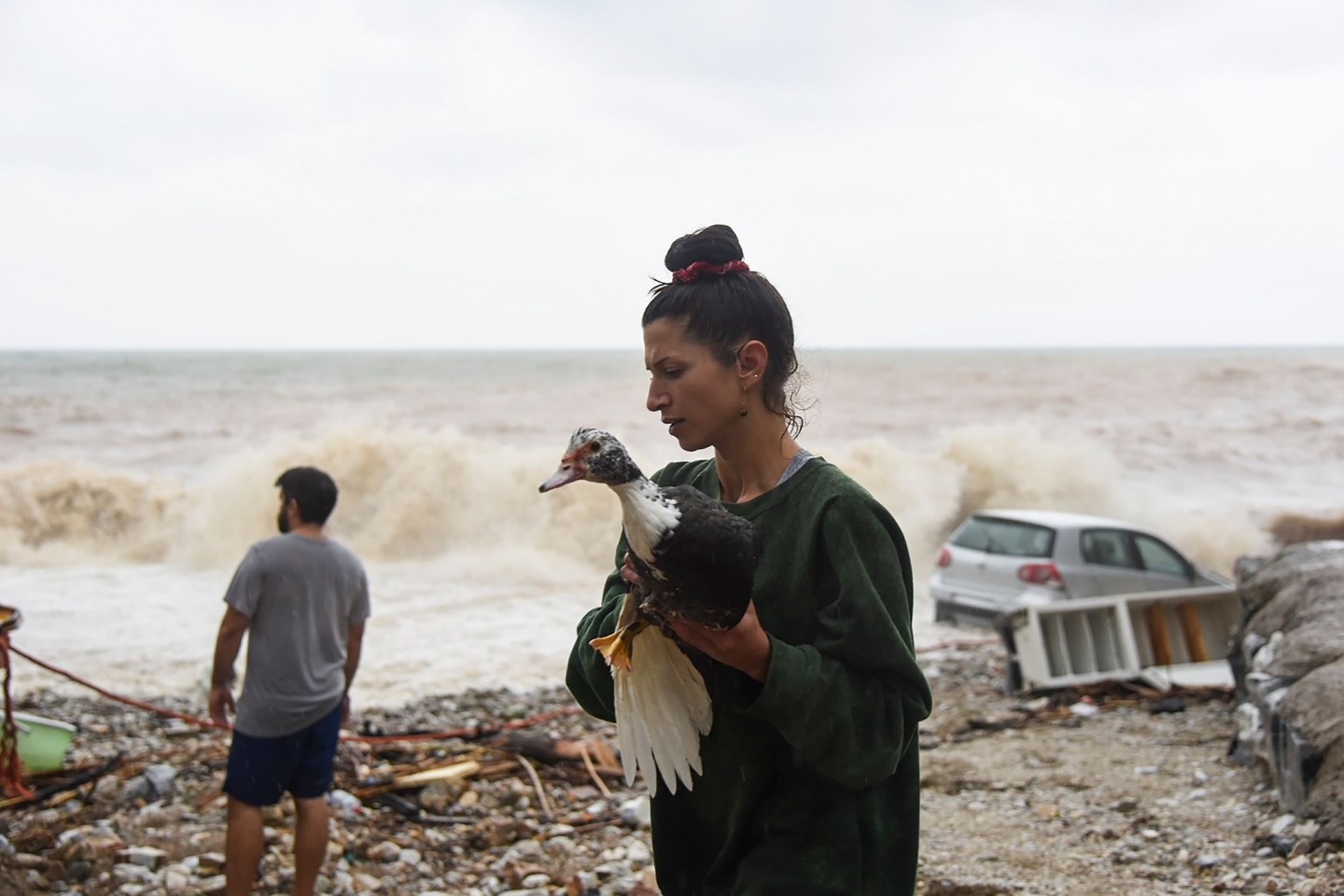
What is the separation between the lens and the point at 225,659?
471 centimetres

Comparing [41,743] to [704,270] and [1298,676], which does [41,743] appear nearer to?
[704,270]

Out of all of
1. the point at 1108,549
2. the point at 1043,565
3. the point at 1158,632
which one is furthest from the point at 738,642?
the point at 1108,549

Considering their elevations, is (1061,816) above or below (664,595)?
below

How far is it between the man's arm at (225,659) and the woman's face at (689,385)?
330 centimetres

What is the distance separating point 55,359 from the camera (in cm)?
5912

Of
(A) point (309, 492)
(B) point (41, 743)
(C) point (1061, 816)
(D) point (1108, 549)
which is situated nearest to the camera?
(A) point (309, 492)

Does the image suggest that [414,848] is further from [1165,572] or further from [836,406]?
[836,406]

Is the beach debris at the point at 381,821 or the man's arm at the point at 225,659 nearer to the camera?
the man's arm at the point at 225,659

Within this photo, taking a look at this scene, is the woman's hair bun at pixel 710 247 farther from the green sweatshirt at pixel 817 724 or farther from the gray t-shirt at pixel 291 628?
the gray t-shirt at pixel 291 628

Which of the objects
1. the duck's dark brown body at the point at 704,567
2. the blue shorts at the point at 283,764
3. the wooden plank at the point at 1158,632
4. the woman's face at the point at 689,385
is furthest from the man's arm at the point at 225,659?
the wooden plank at the point at 1158,632

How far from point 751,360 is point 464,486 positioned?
61.9ft

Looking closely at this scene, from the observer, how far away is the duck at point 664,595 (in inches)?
63.0

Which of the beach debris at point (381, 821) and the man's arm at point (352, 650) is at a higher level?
the man's arm at point (352, 650)

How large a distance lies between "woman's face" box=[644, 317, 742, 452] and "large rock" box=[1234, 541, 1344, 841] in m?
3.56
